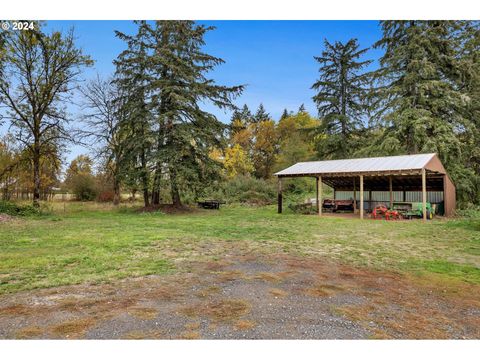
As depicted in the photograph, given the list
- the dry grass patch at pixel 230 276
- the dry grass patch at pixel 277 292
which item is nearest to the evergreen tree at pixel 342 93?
the dry grass patch at pixel 230 276

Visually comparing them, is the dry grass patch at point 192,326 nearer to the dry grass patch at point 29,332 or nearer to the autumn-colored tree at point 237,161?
the dry grass patch at point 29,332

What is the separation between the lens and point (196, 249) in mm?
6824

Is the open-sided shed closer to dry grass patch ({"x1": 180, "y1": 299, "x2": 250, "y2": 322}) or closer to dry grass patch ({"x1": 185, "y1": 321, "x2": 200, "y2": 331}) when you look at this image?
dry grass patch ({"x1": 180, "y1": 299, "x2": 250, "y2": 322})

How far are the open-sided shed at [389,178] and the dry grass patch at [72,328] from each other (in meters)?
12.9

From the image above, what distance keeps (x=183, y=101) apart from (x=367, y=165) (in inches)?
406

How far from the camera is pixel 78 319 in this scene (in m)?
3.08

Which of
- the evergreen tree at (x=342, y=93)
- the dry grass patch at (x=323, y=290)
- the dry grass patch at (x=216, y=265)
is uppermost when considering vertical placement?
the evergreen tree at (x=342, y=93)

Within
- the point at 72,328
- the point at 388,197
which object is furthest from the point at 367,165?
the point at 72,328

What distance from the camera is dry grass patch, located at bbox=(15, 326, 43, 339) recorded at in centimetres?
273

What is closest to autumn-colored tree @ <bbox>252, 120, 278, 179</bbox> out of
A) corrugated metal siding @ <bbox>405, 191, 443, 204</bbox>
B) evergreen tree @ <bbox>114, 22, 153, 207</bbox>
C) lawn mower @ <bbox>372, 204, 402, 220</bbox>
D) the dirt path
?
corrugated metal siding @ <bbox>405, 191, 443, 204</bbox>

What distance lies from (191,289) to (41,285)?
2152 millimetres

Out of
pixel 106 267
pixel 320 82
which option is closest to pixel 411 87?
pixel 320 82

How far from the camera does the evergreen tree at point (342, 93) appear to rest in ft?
77.8
